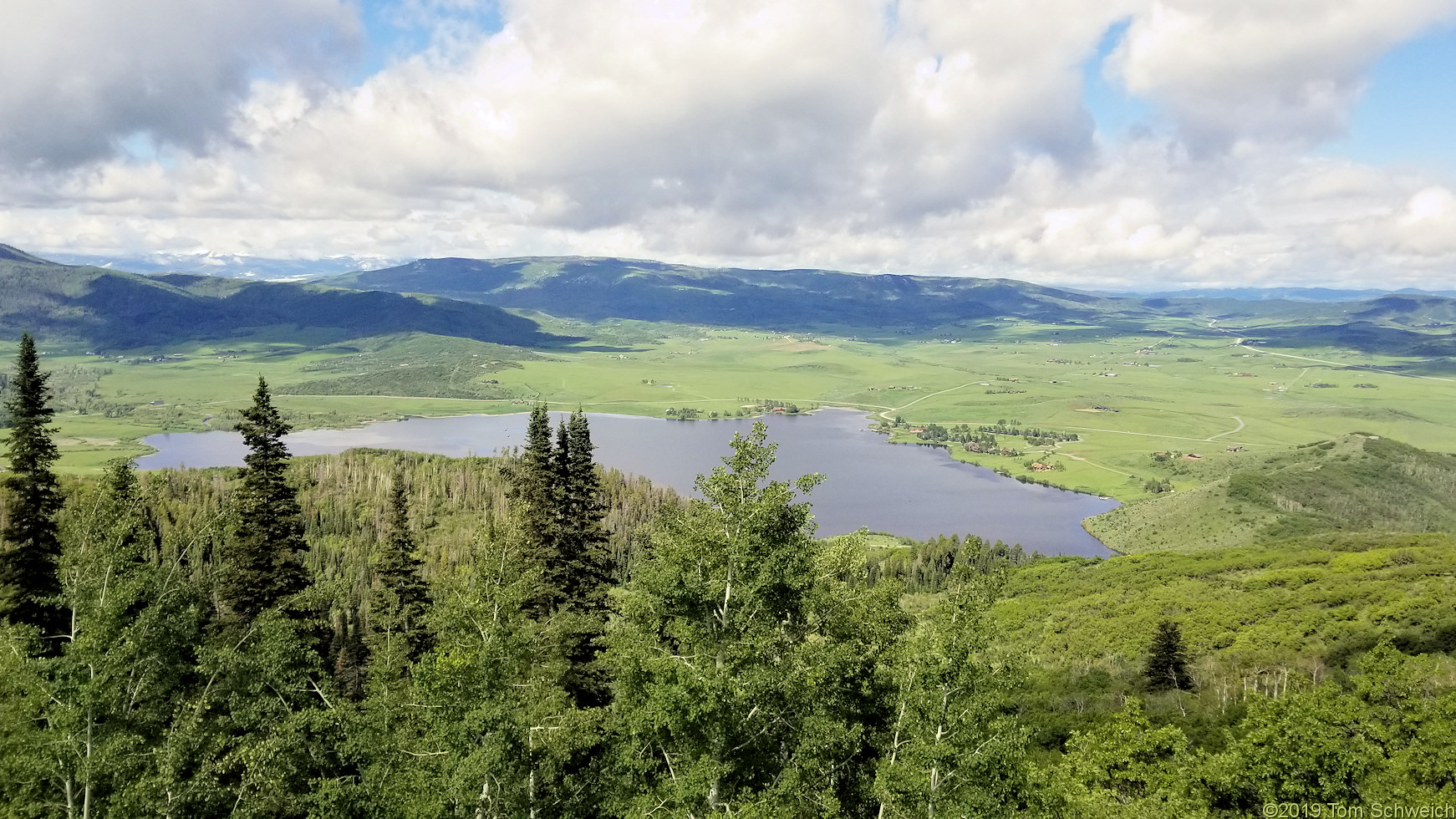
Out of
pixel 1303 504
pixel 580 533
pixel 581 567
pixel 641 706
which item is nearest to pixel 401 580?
pixel 581 567

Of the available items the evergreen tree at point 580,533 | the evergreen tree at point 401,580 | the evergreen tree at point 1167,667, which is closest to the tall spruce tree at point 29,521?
the evergreen tree at point 401,580

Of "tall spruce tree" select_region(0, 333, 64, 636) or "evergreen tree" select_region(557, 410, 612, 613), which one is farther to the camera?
"evergreen tree" select_region(557, 410, 612, 613)

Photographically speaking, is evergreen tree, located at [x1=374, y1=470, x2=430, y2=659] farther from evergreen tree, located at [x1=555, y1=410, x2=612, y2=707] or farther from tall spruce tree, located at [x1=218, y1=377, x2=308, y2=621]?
evergreen tree, located at [x1=555, y1=410, x2=612, y2=707]

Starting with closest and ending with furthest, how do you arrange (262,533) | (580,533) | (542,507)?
(262,533), (542,507), (580,533)

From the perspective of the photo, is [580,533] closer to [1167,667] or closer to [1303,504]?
[1167,667]

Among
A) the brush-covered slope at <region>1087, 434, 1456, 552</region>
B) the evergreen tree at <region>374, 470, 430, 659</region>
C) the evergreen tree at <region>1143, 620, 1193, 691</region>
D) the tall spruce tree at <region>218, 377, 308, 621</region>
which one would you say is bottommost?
the brush-covered slope at <region>1087, 434, 1456, 552</region>

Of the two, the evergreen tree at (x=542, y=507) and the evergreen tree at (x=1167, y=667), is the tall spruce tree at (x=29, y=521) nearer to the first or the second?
the evergreen tree at (x=542, y=507)

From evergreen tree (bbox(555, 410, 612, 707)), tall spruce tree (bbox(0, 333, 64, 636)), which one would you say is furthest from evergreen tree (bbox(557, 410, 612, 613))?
tall spruce tree (bbox(0, 333, 64, 636))

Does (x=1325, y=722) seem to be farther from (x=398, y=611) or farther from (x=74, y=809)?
(x=398, y=611)
